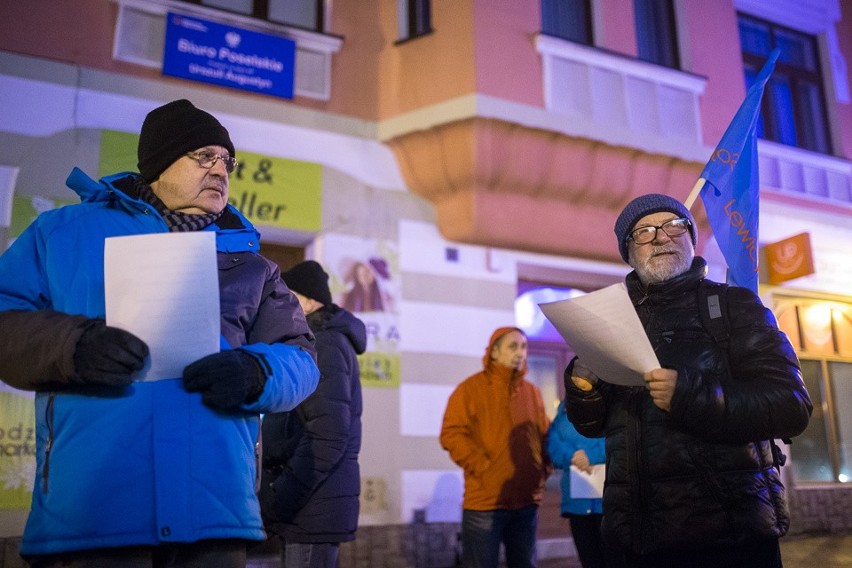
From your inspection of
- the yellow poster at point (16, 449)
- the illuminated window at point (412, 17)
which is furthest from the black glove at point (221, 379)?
the illuminated window at point (412, 17)

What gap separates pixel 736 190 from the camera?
13.8ft

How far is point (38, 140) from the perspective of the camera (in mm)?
6293

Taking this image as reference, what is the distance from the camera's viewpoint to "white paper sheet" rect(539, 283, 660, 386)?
2.26m

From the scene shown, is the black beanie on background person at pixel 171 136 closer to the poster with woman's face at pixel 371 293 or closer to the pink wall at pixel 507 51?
the poster with woman's face at pixel 371 293

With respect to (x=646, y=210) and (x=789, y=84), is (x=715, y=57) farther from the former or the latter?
(x=646, y=210)

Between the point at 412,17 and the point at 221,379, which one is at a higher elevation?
the point at 412,17

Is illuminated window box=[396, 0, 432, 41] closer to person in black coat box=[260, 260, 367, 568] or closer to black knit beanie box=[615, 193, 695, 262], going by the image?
person in black coat box=[260, 260, 367, 568]

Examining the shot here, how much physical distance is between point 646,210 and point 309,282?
207 cm

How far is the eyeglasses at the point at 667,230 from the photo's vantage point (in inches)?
107

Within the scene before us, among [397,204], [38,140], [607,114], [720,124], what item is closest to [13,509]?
[38,140]

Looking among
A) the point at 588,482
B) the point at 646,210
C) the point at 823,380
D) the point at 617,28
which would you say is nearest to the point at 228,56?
the point at 617,28

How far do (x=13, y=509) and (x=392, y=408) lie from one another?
3.15 metres

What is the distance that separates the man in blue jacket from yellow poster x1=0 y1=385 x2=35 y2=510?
14.4 feet

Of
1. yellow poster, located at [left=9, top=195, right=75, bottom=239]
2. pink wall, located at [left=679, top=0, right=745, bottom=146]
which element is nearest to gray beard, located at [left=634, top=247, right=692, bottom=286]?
yellow poster, located at [left=9, top=195, right=75, bottom=239]
